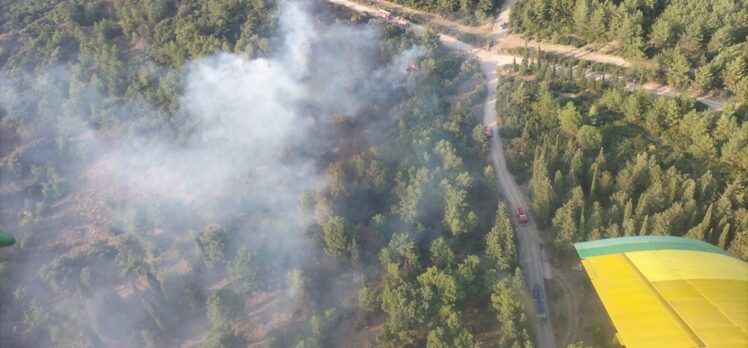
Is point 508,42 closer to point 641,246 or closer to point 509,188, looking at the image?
point 509,188

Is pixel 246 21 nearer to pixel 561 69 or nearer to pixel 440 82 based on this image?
pixel 440 82

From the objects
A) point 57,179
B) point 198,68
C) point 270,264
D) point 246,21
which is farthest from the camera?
point 246,21

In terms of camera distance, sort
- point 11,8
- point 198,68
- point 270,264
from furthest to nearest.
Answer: point 11,8
point 198,68
point 270,264

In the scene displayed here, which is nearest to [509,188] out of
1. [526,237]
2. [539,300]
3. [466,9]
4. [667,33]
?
[526,237]

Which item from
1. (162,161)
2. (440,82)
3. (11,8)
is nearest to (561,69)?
(440,82)

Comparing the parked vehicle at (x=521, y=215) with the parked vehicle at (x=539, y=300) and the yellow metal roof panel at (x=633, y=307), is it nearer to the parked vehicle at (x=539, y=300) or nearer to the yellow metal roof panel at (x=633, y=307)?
the parked vehicle at (x=539, y=300)

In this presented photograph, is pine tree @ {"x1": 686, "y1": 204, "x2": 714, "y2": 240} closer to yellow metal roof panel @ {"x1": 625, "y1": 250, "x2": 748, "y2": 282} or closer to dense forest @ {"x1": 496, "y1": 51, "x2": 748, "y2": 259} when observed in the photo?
dense forest @ {"x1": 496, "y1": 51, "x2": 748, "y2": 259}

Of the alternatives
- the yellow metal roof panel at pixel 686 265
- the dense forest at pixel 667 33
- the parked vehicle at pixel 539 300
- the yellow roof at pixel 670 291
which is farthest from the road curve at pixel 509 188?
the yellow metal roof panel at pixel 686 265
